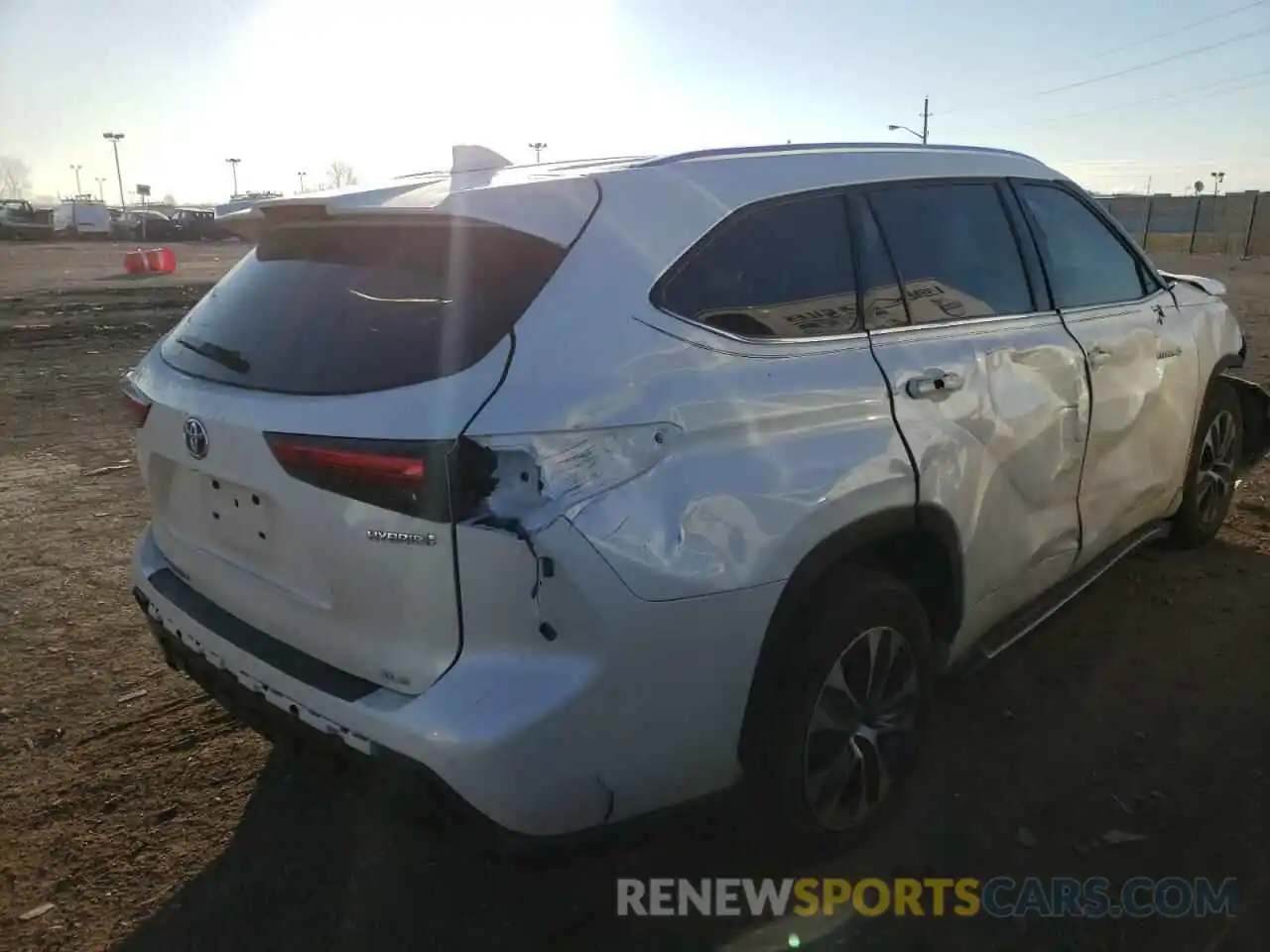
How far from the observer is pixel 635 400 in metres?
2.06

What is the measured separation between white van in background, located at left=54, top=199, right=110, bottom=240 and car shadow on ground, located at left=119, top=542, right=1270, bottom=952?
180 feet

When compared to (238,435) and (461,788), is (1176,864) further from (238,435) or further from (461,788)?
(238,435)

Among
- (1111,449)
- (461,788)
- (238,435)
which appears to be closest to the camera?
(461,788)

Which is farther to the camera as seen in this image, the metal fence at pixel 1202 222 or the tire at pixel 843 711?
the metal fence at pixel 1202 222

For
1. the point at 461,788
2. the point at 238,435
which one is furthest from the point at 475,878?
the point at 238,435

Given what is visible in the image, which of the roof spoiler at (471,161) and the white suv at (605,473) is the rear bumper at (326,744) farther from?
the roof spoiler at (471,161)

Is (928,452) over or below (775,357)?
below

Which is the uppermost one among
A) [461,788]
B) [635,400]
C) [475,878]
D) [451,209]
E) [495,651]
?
[451,209]

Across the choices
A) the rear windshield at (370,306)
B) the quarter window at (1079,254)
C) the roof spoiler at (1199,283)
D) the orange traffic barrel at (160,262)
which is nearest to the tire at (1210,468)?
the roof spoiler at (1199,283)

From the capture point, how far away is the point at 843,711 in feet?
Result: 8.50

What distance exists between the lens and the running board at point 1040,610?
10.3ft

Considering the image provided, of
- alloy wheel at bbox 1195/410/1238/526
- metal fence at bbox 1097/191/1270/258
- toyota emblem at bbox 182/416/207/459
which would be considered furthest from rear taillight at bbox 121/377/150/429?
metal fence at bbox 1097/191/1270/258

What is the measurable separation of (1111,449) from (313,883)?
305 centimetres

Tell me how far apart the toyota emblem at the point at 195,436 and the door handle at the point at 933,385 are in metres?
1.78
